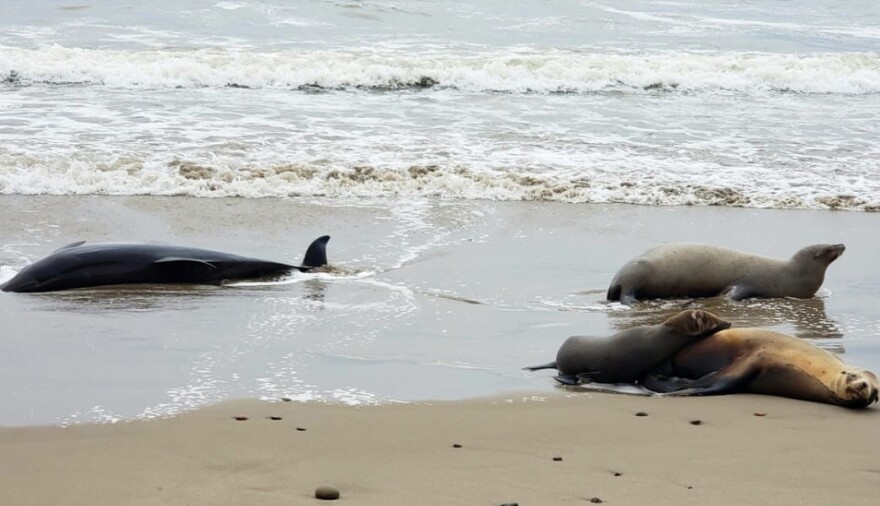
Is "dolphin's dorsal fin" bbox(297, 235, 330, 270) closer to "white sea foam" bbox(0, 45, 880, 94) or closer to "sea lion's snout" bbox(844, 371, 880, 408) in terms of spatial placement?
"sea lion's snout" bbox(844, 371, 880, 408)

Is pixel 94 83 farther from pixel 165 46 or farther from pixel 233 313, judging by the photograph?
pixel 233 313

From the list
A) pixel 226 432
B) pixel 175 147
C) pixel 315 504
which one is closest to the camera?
pixel 315 504

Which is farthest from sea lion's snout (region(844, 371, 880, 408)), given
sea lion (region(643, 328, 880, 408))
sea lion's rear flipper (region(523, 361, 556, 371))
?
sea lion's rear flipper (region(523, 361, 556, 371))

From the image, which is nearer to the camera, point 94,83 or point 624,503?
point 624,503

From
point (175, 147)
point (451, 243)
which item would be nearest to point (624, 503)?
point (451, 243)

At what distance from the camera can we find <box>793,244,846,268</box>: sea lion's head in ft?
26.4

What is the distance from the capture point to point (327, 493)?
358 centimetres

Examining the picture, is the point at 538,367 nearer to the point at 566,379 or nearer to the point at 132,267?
Answer: the point at 566,379

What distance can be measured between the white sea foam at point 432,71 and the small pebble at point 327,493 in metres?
15.6

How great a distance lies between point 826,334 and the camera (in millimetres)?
6801

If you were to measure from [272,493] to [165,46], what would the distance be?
788 inches

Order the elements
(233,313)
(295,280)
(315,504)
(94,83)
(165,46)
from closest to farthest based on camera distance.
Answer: (315,504), (233,313), (295,280), (94,83), (165,46)

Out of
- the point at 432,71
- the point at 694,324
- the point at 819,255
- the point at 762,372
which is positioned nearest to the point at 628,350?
the point at 694,324

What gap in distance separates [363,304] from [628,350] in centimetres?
198
